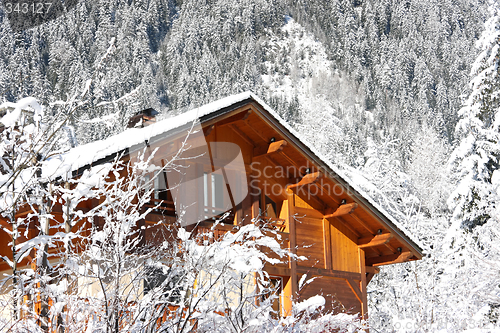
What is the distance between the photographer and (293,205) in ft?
46.5

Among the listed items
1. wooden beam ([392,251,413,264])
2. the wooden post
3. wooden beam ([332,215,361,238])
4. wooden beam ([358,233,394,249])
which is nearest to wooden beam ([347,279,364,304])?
wooden beam ([358,233,394,249])

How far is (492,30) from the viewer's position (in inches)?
831

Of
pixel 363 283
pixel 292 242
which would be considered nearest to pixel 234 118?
pixel 292 242

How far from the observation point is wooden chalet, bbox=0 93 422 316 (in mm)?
12570

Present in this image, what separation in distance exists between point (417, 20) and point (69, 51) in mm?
124075

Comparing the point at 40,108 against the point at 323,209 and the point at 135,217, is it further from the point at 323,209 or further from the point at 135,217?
the point at 323,209

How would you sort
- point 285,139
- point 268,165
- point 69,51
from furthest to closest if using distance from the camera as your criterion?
point 69,51 < point 268,165 < point 285,139

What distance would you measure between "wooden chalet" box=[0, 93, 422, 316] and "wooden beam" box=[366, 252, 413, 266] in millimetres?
26

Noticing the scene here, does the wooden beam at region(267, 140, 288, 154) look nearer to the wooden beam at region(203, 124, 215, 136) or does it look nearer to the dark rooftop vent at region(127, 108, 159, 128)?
the wooden beam at region(203, 124, 215, 136)

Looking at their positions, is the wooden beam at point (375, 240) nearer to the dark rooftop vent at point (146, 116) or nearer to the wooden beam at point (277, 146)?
the wooden beam at point (277, 146)

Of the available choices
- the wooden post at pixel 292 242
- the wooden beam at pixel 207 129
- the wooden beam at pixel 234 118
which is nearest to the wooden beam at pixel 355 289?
the wooden post at pixel 292 242

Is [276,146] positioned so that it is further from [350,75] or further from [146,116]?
[350,75]

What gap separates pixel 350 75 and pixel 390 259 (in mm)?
143670

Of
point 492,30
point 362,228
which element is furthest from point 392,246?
point 492,30
